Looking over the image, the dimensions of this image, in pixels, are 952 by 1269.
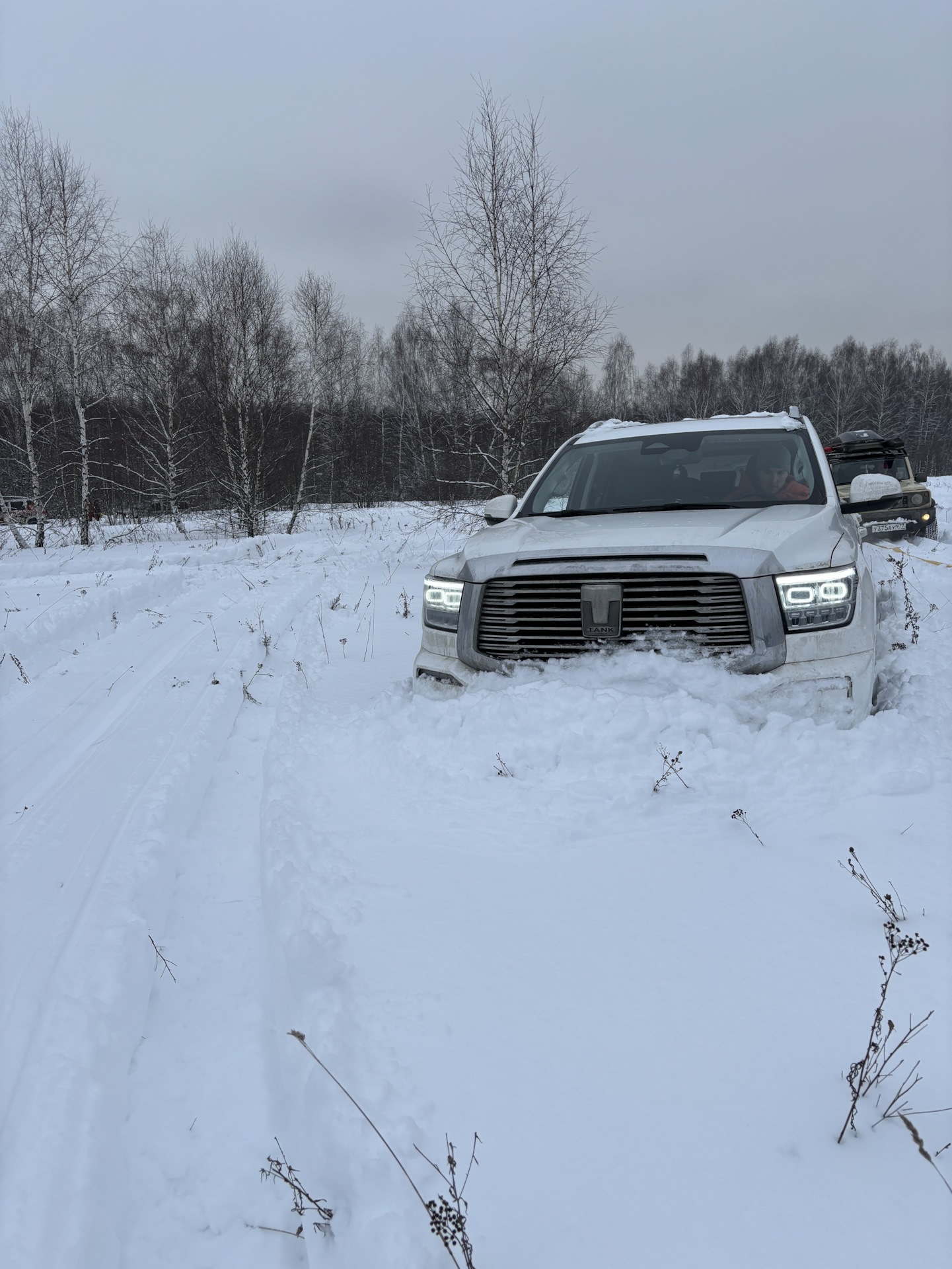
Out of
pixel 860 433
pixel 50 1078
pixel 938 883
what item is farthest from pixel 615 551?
pixel 860 433

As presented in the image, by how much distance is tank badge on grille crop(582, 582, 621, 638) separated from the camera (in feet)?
10.3

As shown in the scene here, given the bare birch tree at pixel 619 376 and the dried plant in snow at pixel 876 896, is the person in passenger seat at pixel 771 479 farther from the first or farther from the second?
the bare birch tree at pixel 619 376

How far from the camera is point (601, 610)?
10.4ft

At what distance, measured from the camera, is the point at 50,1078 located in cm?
175

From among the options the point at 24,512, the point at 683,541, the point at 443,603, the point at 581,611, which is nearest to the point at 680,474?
the point at 683,541

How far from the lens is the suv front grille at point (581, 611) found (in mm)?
3029

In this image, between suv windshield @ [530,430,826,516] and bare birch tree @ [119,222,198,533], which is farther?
bare birch tree @ [119,222,198,533]

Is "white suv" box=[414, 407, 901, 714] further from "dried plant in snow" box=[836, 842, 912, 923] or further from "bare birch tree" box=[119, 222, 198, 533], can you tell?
"bare birch tree" box=[119, 222, 198, 533]

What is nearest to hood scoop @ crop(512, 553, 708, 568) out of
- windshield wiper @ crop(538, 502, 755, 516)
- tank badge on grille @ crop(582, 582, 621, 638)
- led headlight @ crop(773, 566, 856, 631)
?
tank badge on grille @ crop(582, 582, 621, 638)

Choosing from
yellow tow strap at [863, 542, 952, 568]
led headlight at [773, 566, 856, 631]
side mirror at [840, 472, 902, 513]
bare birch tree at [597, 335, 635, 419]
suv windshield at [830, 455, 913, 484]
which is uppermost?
bare birch tree at [597, 335, 635, 419]

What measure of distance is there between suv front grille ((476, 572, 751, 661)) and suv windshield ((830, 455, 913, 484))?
10.6 metres

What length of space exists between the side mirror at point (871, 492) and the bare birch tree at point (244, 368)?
17962 mm

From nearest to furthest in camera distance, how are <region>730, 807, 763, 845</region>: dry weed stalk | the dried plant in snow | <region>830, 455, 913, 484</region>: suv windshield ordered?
1. the dried plant in snow
2. <region>730, 807, 763, 845</region>: dry weed stalk
3. <region>830, 455, 913, 484</region>: suv windshield

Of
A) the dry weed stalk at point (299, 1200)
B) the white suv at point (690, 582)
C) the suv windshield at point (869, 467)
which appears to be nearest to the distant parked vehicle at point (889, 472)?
the suv windshield at point (869, 467)
